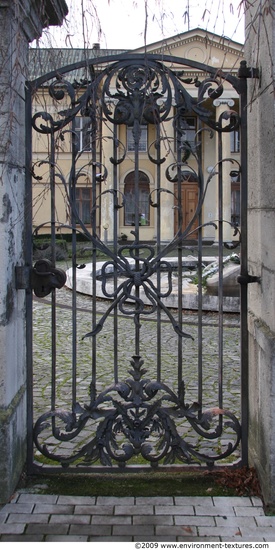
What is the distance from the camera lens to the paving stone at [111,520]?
3027 mm

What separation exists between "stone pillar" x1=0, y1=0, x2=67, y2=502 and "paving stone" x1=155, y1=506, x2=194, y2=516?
31.3 inches

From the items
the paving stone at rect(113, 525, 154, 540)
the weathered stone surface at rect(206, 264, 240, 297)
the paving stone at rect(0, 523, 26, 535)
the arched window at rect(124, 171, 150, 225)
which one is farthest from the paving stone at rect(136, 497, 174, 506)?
the arched window at rect(124, 171, 150, 225)

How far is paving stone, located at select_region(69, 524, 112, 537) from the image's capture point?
292 centimetres

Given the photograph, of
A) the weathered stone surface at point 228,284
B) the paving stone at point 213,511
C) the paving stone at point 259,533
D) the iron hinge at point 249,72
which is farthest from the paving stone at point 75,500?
the weathered stone surface at point 228,284

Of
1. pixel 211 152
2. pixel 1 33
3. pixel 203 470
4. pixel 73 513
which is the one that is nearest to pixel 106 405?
pixel 203 470

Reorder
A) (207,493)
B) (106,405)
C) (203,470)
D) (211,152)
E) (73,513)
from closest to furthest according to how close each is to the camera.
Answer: (73,513), (207,493), (203,470), (106,405), (211,152)

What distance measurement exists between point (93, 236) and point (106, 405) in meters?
2.17

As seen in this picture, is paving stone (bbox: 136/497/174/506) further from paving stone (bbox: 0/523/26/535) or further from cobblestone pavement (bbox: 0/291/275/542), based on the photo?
paving stone (bbox: 0/523/26/535)

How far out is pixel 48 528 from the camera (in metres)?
2.97

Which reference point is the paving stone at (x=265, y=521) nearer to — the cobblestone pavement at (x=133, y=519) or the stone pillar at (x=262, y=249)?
the cobblestone pavement at (x=133, y=519)

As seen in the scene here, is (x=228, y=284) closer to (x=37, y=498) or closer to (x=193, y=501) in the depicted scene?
(x=193, y=501)

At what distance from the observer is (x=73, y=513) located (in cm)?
313

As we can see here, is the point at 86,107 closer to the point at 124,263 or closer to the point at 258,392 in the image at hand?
the point at 124,263

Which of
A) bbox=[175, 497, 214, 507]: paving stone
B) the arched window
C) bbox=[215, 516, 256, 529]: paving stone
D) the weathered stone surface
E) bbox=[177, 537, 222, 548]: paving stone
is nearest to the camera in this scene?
bbox=[177, 537, 222, 548]: paving stone
